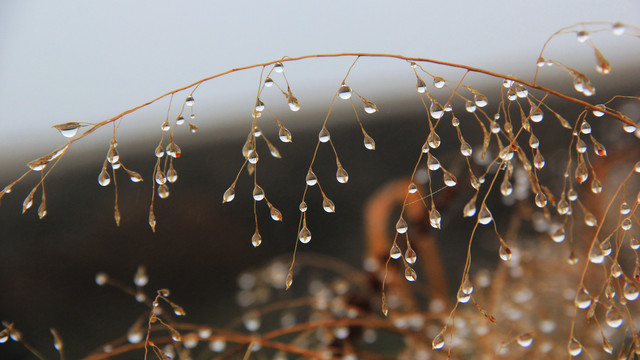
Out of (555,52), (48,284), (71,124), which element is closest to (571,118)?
(555,52)

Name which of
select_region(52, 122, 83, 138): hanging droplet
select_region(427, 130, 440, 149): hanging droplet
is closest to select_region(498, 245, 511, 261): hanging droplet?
select_region(427, 130, 440, 149): hanging droplet

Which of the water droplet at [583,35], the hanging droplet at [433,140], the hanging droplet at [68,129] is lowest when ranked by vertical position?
the hanging droplet at [433,140]

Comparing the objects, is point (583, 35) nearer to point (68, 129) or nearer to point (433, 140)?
point (433, 140)

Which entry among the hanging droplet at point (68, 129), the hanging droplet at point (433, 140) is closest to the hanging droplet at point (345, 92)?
the hanging droplet at point (433, 140)

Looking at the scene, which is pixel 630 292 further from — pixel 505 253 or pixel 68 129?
pixel 68 129

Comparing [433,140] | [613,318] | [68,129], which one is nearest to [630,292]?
[613,318]

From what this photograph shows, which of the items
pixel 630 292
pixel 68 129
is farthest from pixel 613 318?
pixel 68 129

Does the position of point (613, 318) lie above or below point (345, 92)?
below

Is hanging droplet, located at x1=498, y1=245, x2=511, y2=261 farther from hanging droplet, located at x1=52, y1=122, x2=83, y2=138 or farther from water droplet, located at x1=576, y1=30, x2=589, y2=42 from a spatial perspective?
hanging droplet, located at x1=52, y1=122, x2=83, y2=138

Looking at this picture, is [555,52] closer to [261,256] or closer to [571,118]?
[571,118]

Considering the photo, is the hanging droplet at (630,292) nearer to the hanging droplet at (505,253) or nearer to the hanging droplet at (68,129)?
the hanging droplet at (505,253)

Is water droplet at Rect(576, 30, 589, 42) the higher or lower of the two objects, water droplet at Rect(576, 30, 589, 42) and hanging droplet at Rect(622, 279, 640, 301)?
the higher

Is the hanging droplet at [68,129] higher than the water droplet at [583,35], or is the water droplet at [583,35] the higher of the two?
the water droplet at [583,35]
